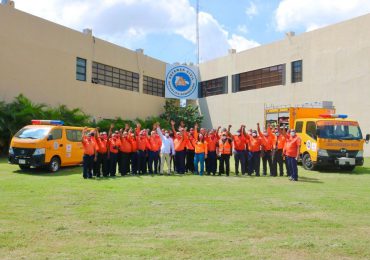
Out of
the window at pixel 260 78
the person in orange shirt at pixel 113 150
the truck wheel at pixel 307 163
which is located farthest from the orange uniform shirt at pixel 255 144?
the window at pixel 260 78

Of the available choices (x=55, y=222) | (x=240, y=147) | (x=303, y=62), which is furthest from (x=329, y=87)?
(x=55, y=222)

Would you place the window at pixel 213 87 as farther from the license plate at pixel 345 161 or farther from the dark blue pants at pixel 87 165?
the dark blue pants at pixel 87 165

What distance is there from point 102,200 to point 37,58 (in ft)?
53.0

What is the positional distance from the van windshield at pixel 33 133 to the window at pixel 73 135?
106 centimetres

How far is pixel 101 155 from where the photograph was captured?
1457cm

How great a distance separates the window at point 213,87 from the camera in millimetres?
33406

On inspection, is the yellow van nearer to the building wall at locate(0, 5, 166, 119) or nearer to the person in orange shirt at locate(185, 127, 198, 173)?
the person in orange shirt at locate(185, 127, 198, 173)

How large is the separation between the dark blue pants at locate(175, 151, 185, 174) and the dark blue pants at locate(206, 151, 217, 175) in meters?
0.92

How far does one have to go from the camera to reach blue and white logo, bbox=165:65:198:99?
1565cm

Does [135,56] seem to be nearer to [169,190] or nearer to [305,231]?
[169,190]

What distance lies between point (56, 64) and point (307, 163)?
1520 centimetres

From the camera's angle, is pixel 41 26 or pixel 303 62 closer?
pixel 41 26

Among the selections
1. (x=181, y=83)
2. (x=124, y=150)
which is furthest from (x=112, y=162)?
(x=181, y=83)

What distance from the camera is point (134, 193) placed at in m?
10.5
